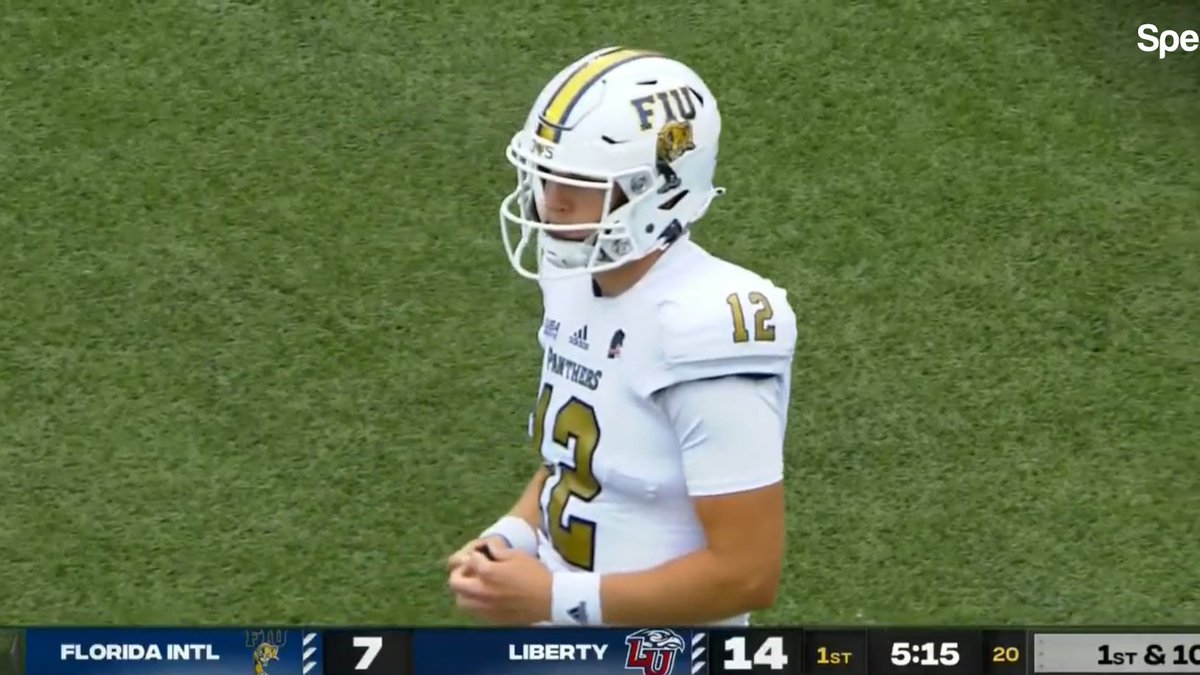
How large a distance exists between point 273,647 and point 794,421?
4.92 feet

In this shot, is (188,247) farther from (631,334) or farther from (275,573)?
(631,334)

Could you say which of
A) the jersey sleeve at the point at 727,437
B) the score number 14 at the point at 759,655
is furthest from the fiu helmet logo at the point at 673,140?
the score number 14 at the point at 759,655

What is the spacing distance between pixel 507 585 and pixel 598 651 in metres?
0.23

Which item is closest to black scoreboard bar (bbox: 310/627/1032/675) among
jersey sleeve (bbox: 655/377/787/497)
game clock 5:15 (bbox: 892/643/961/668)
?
game clock 5:15 (bbox: 892/643/961/668)

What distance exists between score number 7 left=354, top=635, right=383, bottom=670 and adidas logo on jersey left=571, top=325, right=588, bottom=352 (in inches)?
24.8

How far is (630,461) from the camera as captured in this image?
2355 mm

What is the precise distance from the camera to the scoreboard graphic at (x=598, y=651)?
8.42ft

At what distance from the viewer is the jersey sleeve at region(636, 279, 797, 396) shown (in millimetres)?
2266

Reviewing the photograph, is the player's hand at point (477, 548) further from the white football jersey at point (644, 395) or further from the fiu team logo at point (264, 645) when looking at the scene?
the fiu team logo at point (264, 645)

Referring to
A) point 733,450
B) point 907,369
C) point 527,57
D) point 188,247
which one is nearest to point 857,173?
point 907,369

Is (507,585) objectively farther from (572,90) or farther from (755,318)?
(572,90)

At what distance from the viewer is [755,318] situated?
7.52 feet

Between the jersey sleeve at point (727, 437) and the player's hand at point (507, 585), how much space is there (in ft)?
0.97

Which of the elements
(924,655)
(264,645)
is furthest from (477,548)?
(924,655)
